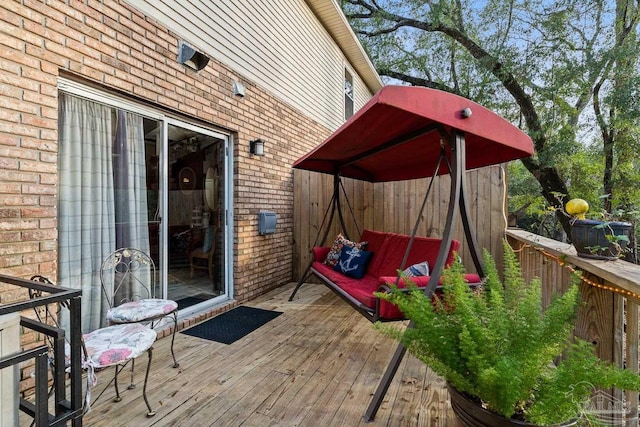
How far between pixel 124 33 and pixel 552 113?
9.39 metres

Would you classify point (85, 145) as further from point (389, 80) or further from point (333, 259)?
point (389, 80)

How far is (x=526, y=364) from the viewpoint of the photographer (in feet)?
A: 3.65

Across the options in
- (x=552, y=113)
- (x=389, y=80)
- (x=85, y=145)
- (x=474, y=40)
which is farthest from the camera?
(x=389, y=80)

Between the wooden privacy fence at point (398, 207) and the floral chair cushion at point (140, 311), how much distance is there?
2.73 meters

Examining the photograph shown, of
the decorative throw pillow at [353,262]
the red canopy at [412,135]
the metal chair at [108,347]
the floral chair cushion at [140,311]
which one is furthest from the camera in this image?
the decorative throw pillow at [353,262]

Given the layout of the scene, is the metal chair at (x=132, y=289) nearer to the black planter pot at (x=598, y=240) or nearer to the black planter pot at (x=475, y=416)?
the black planter pot at (x=475, y=416)

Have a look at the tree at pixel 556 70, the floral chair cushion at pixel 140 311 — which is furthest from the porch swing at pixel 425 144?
the tree at pixel 556 70

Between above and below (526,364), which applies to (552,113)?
above

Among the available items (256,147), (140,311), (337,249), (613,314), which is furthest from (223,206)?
(613,314)

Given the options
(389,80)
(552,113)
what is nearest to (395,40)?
(389,80)

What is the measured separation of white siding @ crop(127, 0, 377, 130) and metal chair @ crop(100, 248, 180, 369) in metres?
2.17

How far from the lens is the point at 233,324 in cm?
343

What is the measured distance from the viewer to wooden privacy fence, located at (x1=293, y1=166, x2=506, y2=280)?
4.35 m

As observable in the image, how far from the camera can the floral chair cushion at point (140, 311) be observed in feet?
7.31
